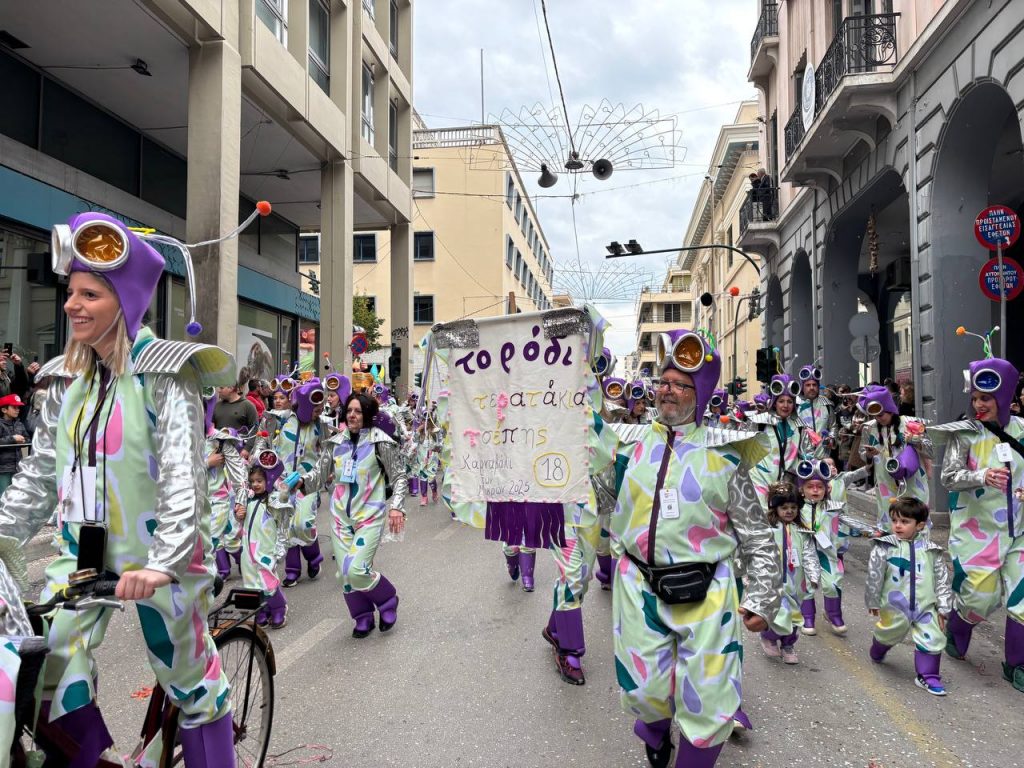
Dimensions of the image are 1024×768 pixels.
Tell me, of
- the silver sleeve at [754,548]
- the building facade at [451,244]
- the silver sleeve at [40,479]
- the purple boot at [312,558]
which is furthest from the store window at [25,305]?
the building facade at [451,244]

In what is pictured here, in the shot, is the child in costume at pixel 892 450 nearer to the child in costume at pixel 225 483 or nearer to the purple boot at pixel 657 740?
the purple boot at pixel 657 740

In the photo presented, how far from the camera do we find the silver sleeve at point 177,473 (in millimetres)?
2281

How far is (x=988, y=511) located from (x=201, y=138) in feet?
42.9

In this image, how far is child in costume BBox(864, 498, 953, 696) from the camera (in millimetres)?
4734

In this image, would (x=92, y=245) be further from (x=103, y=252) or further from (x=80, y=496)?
(x=80, y=496)

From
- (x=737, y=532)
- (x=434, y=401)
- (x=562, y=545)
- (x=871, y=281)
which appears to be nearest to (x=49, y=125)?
(x=434, y=401)

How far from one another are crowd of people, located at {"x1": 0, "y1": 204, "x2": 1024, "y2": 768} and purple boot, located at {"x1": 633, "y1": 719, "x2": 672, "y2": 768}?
0.01 metres

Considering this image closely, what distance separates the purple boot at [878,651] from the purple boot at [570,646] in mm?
2030

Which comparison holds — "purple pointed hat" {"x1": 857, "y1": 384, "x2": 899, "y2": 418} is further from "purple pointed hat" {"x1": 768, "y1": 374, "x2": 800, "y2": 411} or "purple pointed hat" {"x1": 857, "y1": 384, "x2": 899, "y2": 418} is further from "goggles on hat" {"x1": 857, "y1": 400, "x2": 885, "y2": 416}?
"purple pointed hat" {"x1": 768, "y1": 374, "x2": 800, "y2": 411}

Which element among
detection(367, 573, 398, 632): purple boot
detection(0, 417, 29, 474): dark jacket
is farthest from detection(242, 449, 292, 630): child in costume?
detection(0, 417, 29, 474): dark jacket

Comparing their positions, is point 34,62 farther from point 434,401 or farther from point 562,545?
point 562,545

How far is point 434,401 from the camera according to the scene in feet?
15.6

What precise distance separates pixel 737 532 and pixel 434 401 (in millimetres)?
2154

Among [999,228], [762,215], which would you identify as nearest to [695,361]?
[999,228]
